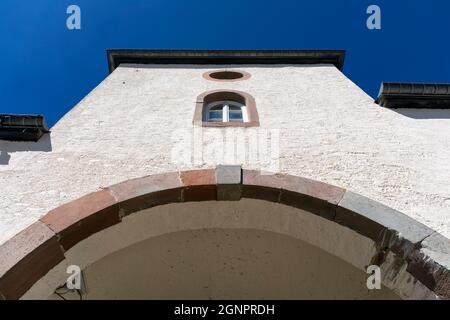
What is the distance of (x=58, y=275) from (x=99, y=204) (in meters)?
0.69

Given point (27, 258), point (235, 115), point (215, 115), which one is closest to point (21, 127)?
point (27, 258)

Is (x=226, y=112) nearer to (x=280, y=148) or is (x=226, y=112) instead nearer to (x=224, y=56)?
(x=280, y=148)

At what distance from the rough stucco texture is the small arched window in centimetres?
28

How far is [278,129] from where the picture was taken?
17.9 feet

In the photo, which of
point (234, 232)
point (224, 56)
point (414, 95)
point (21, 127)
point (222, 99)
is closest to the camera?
point (234, 232)

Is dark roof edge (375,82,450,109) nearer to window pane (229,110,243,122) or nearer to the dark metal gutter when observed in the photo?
window pane (229,110,243,122)

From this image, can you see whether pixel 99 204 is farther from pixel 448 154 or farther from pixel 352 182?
pixel 448 154

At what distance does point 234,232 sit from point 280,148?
1.08 m

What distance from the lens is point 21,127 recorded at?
505 cm

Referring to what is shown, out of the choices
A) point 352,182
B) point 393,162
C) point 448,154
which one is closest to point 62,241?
point 352,182

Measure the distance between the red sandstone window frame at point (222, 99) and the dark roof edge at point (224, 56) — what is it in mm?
2265

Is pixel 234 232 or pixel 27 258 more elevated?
pixel 234 232

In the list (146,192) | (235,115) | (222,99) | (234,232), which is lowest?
(234,232)

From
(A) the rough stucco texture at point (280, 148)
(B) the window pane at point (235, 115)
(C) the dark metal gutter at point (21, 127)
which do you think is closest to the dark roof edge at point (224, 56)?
(A) the rough stucco texture at point (280, 148)
